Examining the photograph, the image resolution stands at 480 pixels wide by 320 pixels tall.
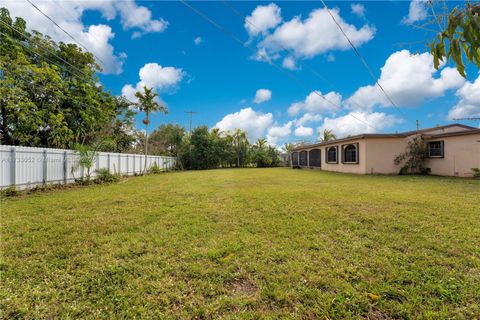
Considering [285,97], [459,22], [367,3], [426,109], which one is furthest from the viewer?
[285,97]

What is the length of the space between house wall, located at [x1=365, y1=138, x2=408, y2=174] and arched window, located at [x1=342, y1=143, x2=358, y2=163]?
95 centimetres

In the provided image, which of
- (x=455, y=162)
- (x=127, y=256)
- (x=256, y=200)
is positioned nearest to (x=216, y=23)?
(x=256, y=200)

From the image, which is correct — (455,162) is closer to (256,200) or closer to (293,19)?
(293,19)

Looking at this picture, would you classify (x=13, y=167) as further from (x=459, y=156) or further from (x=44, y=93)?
(x=459, y=156)

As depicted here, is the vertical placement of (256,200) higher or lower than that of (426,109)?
lower

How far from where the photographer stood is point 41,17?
20.4 feet

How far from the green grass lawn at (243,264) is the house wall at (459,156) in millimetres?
9404

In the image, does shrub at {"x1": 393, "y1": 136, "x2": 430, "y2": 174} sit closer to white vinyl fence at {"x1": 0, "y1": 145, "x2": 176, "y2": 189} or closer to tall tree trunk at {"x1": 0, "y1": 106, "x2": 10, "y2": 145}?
white vinyl fence at {"x1": 0, "y1": 145, "x2": 176, "y2": 189}

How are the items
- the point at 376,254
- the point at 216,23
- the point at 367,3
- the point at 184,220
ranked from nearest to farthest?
the point at 376,254, the point at 184,220, the point at 367,3, the point at 216,23

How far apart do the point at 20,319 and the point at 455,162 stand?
1703cm

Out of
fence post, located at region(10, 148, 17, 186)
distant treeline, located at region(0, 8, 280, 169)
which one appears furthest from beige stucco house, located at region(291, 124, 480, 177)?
fence post, located at region(10, 148, 17, 186)

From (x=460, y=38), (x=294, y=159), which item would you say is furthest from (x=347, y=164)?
(x=460, y=38)

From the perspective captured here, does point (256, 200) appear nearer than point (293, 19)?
Yes

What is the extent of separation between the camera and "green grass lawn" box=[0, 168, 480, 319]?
180 centimetres
